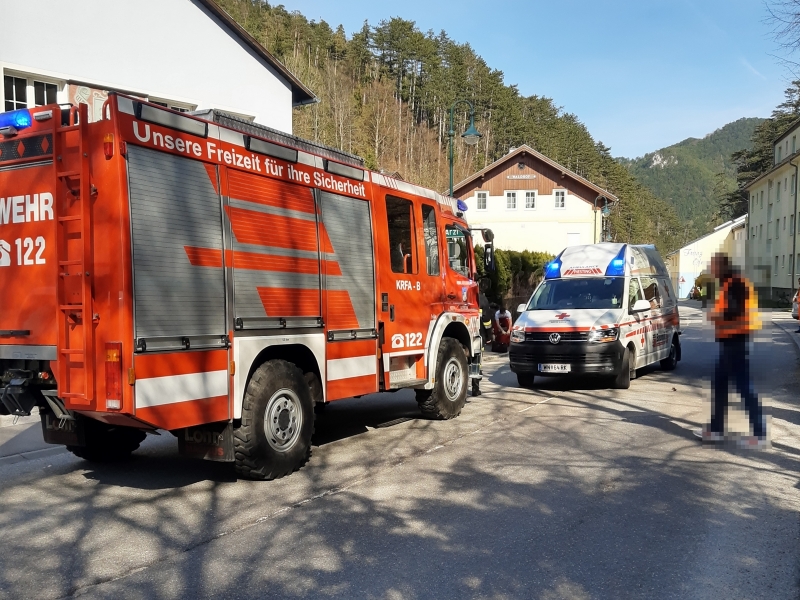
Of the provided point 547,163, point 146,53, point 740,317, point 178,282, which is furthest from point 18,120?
point 547,163

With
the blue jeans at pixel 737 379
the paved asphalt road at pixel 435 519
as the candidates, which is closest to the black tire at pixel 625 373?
the paved asphalt road at pixel 435 519

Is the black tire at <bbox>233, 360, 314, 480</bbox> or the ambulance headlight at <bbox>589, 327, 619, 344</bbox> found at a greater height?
the ambulance headlight at <bbox>589, 327, 619, 344</bbox>

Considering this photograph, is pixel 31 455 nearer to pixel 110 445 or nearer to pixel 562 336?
pixel 110 445

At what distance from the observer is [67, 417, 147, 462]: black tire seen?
23.1ft

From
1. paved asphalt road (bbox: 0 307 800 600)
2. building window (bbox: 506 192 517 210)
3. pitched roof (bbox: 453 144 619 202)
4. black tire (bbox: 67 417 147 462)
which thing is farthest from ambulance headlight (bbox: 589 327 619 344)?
building window (bbox: 506 192 517 210)

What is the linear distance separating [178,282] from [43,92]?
1160 cm

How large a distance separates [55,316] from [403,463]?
3552 millimetres

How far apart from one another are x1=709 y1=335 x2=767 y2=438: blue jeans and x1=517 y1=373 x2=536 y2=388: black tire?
4.91m

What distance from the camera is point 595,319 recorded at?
12102mm

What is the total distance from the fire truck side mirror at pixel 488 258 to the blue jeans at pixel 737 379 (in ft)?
13.4

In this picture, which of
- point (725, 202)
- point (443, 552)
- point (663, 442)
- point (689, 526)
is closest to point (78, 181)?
point (443, 552)

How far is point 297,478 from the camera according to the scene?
6863 mm

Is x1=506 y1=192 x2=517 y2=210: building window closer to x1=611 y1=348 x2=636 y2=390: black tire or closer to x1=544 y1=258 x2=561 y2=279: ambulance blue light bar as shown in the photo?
x1=544 y1=258 x2=561 y2=279: ambulance blue light bar

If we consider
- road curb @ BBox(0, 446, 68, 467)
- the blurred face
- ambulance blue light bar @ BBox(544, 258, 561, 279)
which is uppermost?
ambulance blue light bar @ BBox(544, 258, 561, 279)
